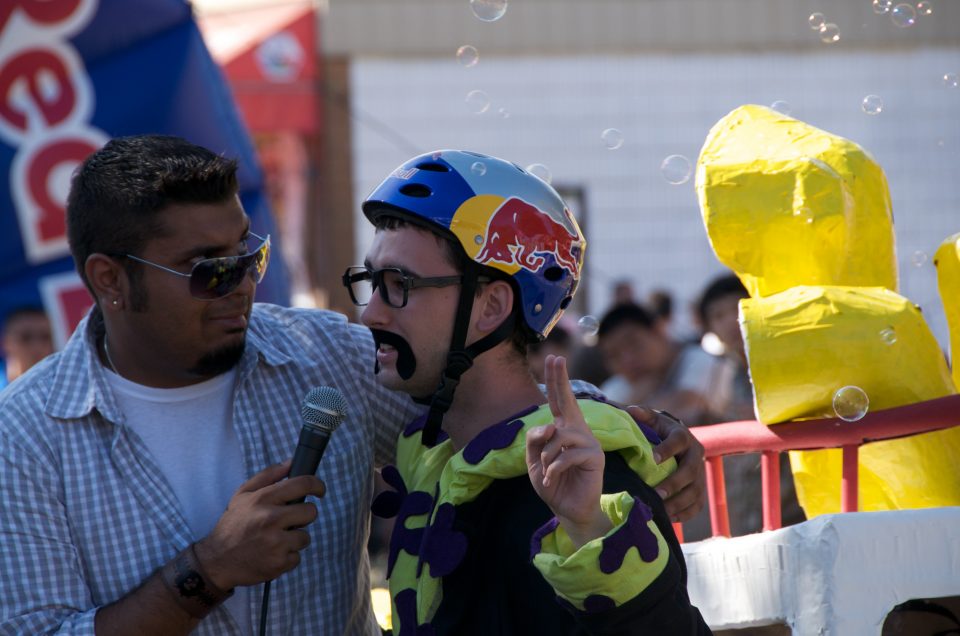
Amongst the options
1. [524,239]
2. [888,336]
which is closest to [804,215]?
[888,336]

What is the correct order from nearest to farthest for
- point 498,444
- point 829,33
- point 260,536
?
point 498,444 → point 260,536 → point 829,33

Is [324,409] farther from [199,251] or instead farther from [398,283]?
[199,251]

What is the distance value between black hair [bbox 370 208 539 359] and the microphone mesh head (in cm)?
37

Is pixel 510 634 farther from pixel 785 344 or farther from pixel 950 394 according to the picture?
pixel 950 394

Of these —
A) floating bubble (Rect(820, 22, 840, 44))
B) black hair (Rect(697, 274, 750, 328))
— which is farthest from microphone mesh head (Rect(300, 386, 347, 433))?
black hair (Rect(697, 274, 750, 328))

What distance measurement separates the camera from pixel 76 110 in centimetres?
663

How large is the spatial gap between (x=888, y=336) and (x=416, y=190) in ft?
3.72

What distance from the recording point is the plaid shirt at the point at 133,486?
8.63 feet

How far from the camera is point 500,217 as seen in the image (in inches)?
103

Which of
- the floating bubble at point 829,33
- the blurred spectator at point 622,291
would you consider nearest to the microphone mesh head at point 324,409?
the floating bubble at point 829,33

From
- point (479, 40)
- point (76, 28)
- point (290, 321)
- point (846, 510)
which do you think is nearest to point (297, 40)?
point (479, 40)

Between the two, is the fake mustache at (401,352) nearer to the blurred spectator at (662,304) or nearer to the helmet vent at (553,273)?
the helmet vent at (553,273)

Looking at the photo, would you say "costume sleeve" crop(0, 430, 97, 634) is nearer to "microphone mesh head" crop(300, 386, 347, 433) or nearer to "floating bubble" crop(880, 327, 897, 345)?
"microphone mesh head" crop(300, 386, 347, 433)

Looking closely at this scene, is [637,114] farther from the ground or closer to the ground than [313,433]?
farther from the ground
